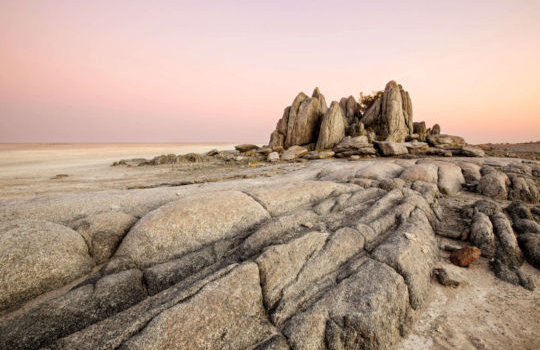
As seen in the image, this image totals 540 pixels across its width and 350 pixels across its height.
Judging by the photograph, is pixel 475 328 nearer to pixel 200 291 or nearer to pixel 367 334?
pixel 367 334

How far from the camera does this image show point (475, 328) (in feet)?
15.7

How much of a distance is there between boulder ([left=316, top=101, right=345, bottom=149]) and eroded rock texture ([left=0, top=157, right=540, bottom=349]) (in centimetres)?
2435

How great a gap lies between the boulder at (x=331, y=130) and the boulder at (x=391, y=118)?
6.37 meters

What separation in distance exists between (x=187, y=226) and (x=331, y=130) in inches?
1195

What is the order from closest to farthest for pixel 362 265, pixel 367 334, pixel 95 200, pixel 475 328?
pixel 367 334, pixel 475 328, pixel 362 265, pixel 95 200

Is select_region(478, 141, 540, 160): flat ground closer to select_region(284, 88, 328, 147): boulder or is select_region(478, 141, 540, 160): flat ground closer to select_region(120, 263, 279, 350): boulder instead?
select_region(284, 88, 328, 147): boulder

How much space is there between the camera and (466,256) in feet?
22.5

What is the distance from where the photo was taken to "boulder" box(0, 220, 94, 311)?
16.6 ft

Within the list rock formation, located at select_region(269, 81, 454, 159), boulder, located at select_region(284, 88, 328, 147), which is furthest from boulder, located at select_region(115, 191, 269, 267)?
boulder, located at select_region(284, 88, 328, 147)

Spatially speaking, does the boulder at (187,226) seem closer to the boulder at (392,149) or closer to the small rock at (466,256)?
the small rock at (466,256)

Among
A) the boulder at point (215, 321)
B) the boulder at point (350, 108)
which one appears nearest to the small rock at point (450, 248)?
the boulder at point (215, 321)

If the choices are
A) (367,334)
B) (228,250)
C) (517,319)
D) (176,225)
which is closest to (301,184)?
(228,250)

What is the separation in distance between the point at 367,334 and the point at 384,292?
104 centimetres

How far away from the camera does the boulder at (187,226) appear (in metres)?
6.48
